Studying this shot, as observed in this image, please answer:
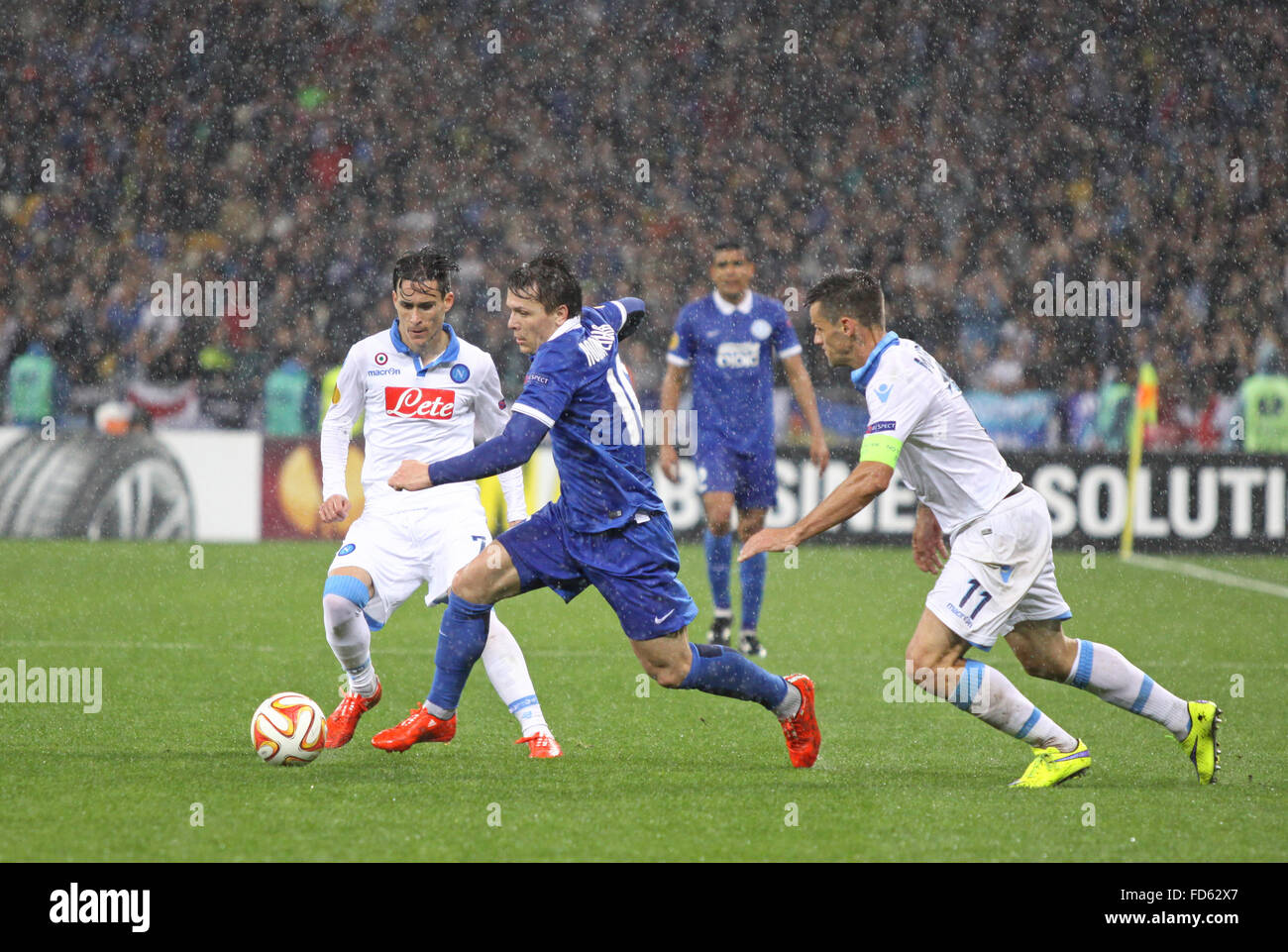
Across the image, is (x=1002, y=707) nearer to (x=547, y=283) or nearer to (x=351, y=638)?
(x=547, y=283)

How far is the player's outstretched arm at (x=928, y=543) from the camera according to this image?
5.68m

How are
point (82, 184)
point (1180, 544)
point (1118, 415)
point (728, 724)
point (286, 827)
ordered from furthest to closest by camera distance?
point (82, 184) < point (1118, 415) < point (1180, 544) < point (728, 724) < point (286, 827)

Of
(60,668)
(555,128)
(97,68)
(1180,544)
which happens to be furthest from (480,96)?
(60,668)

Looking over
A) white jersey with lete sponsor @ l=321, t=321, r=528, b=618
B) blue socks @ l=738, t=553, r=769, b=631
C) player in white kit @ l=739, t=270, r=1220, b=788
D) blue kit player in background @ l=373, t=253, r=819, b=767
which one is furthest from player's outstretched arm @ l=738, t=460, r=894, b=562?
blue socks @ l=738, t=553, r=769, b=631

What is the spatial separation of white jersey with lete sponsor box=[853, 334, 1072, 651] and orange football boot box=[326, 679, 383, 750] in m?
2.33

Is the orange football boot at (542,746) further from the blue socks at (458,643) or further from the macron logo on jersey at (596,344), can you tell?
the macron logo on jersey at (596,344)

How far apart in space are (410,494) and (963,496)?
226cm

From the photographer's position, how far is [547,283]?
5.49m

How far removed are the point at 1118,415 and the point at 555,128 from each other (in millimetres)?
9663

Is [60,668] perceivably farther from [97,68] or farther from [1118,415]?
[97,68]

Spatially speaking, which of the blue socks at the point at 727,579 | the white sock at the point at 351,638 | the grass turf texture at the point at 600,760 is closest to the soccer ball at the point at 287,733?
the grass turf texture at the point at 600,760

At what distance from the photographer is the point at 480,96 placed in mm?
22359

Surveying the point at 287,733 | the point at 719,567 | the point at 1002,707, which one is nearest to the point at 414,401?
the point at 287,733

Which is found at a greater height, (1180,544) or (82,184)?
(82,184)
